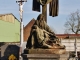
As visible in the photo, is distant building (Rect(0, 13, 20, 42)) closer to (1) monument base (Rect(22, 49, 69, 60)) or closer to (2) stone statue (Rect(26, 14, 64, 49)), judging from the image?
(2) stone statue (Rect(26, 14, 64, 49))

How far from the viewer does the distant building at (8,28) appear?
44.8 m

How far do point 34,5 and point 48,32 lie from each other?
1601 millimetres

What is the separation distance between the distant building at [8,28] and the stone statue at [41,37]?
118 feet

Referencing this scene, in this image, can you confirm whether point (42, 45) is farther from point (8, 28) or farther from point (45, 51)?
point (8, 28)

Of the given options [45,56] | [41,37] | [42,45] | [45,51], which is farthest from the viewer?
[41,37]

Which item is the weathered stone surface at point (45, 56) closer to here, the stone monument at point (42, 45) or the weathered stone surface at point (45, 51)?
the stone monument at point (42, 45)

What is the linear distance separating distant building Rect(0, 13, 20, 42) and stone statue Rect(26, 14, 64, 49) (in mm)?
36002

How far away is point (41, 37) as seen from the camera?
8.45 metres

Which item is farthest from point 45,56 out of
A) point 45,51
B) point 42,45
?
point 42,45

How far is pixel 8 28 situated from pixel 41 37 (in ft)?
127

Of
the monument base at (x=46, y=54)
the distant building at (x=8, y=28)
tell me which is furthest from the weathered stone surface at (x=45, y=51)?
the distant building at (x=8, y=28)

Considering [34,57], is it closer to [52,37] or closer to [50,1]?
[52,37]

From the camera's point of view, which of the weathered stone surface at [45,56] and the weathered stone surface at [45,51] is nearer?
the weathered stone surface at [45,56]

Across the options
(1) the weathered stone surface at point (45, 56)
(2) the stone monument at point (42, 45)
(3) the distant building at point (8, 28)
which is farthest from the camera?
(3) the distant building at point (8, 28)
